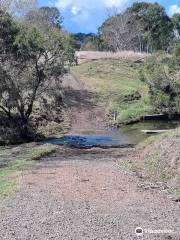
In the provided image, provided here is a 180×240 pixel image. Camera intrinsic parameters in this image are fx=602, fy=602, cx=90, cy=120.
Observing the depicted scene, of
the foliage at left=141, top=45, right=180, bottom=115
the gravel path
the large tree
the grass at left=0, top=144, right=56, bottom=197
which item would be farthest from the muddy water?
the large tree

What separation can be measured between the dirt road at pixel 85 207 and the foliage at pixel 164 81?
97.9ft

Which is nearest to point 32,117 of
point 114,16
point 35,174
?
point 35,174

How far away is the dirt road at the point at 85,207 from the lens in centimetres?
1362

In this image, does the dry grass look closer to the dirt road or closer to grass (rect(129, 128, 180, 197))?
grass (rect(129, 128, 180, 197))

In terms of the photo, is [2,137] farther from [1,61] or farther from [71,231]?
[71,231]

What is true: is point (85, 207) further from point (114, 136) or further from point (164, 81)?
point (164, 81)

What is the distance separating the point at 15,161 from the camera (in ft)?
92.8

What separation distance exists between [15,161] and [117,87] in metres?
43.0

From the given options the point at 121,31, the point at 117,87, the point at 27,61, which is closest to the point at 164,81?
the point at 117,87

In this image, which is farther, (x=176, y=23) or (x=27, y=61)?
(x=176, y=23)

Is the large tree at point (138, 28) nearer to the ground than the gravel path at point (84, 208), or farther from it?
farther from it

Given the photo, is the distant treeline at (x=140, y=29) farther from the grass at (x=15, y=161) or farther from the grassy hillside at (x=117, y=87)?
the grass at (x=15, y=161)

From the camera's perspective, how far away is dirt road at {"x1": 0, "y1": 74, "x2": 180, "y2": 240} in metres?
13.6

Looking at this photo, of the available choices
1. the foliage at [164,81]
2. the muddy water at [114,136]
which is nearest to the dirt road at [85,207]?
the muddy water at [114,136]
